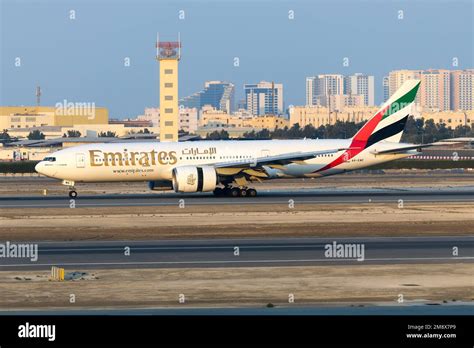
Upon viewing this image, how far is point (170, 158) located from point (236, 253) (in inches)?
999

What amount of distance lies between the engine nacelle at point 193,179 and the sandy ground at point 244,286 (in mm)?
26235

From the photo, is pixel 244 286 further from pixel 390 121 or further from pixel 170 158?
pixel 390 121

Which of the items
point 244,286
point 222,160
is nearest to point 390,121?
point 222,160

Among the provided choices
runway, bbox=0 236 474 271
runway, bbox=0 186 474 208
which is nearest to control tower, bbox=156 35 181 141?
runway, bbox=0 186 474 208

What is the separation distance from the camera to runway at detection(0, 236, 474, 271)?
29.0 m

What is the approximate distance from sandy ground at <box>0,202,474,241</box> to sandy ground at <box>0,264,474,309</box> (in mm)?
9647

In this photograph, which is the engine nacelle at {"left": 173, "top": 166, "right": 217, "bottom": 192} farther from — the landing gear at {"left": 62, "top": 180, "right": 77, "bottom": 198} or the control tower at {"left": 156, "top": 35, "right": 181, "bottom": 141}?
the control tower at {"left": 156, "top": 35, "right": 181, "bottom": 141}

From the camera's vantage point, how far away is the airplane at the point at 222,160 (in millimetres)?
55594

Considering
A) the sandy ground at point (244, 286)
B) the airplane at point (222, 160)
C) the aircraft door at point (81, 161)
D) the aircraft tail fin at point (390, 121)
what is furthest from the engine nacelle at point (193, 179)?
the sandy ground at point (244, 286)

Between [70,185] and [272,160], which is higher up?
[272,160]

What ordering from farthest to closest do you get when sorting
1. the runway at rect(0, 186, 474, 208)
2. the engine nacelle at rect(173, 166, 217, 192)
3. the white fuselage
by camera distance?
1. the white fuselage
2. the engine nacelle at rect(173, 166, 217, 192)
3. the runway at rect(0, 186, 474, 208)

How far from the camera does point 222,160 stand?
5731 centimetres

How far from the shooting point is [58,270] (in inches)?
1020
